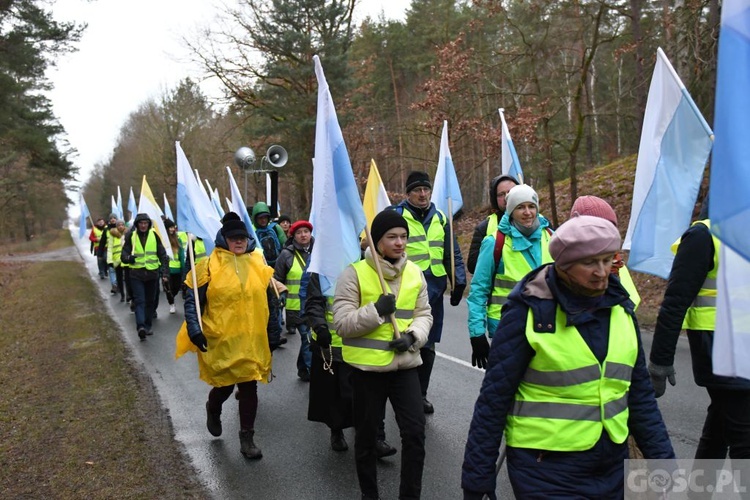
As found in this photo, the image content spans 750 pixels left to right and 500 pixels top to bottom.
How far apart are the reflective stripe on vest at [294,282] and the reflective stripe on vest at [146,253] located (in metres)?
4.02

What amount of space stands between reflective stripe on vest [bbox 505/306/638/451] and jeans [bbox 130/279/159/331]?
9246mm

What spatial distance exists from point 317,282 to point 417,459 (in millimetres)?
1616

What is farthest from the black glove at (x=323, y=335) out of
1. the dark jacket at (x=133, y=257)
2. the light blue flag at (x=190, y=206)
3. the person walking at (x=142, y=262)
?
the person walking at (x=142, y=262)

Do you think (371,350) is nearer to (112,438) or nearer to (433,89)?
(112,438)

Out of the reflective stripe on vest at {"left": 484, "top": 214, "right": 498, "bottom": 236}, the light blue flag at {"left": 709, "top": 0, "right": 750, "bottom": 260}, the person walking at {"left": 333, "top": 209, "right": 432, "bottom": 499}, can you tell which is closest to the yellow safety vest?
the light blue flag at {"left": 709, "top": 0, "right": 750, "bottom": 260}

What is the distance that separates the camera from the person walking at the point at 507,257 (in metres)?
4.43

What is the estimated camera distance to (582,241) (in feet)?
7.87

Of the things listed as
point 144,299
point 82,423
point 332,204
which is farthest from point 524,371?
point 144,299

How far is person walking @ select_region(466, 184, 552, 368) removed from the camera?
14.5 ft

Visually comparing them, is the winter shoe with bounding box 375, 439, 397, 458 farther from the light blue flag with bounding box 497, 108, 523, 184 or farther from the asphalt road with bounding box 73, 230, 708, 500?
the light blue flag with bounding box 497, 108, 523, 184

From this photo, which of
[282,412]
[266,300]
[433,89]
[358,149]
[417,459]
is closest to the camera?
[417,459]

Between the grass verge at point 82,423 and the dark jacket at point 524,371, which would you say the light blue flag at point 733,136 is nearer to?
the dark jacket at point 524,371

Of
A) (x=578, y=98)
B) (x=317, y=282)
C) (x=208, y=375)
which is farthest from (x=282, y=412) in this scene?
(x=578, y=98)

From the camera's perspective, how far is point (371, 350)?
3.98 metres
